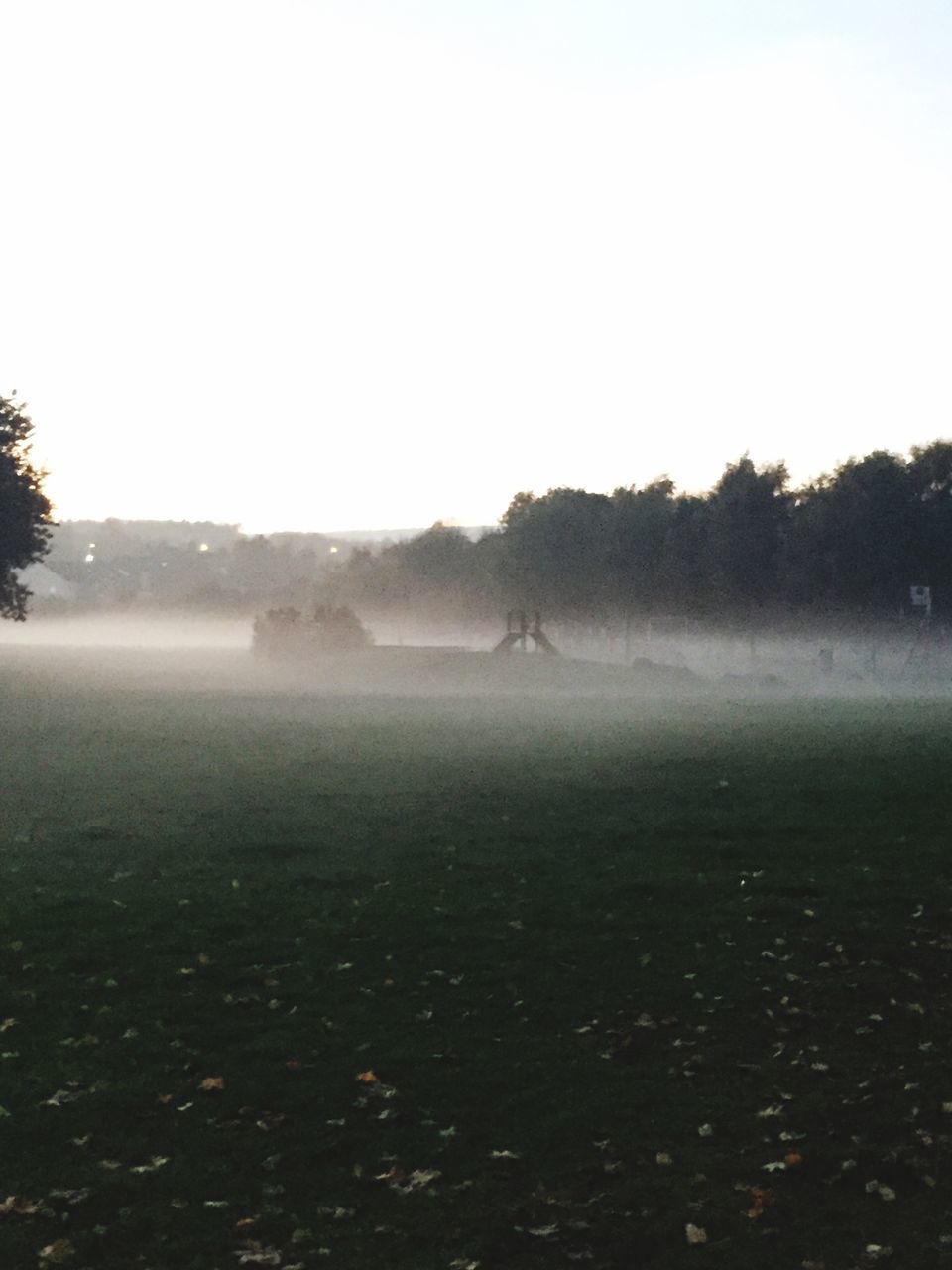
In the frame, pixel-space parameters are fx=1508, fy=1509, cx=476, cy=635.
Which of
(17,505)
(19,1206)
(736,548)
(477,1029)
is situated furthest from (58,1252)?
(736,548)

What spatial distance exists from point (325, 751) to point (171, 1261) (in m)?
24.7

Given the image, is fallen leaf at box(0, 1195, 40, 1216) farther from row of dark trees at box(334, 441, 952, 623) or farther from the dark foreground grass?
row of dark trees at box(334, 441, 952, 623)

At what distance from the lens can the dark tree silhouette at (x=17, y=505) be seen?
50.9 metres

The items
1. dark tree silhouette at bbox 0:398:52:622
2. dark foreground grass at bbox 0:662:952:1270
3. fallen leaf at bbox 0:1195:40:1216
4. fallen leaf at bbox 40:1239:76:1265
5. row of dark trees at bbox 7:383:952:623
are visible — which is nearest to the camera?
fallen leaf at bbox 40:1239:76:1265

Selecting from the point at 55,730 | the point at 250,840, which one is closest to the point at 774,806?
the point at 250,840

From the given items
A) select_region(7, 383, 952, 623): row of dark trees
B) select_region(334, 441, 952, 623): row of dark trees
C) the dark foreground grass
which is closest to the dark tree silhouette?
select_region(7, 383, 952, 623): row of dark trees

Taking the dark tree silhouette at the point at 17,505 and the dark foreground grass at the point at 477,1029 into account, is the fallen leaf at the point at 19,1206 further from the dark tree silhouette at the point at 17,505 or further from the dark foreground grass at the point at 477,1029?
the dark tree silhouette at the point at 17,505

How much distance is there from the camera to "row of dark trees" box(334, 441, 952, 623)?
7969 centimetres

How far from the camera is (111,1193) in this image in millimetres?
8500

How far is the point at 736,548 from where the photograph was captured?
88.2m

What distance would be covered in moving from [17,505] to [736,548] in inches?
1899

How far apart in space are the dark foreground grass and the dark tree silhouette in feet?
94.3

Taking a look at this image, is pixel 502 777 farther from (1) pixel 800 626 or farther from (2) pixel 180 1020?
(1) pixel 800 626

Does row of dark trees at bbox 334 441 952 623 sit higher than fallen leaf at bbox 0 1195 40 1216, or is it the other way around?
row of dark trees at bbox 334 441 952 623
